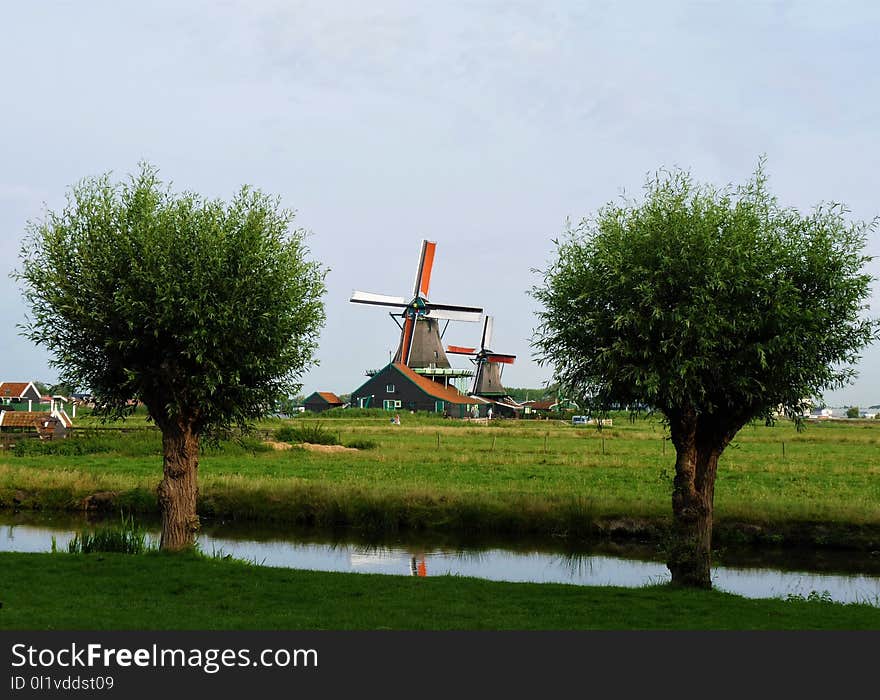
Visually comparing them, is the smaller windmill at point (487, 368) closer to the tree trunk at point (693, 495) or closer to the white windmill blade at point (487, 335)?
the white windmill blade at point (487, 335)

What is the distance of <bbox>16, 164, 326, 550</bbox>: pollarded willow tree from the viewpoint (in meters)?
18.4

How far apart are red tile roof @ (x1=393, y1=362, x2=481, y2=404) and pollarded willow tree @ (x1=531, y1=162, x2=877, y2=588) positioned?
79.8 meters

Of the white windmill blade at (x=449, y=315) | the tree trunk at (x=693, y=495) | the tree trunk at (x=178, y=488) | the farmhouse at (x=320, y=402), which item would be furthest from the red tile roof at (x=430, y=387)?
the tree trunk at (x=693, y=495)

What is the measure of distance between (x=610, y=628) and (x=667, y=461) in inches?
1278

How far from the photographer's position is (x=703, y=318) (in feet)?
54.8

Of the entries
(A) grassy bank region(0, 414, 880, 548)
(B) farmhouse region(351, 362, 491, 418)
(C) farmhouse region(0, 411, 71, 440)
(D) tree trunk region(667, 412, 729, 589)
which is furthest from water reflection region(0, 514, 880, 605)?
(B) farmhouse region(351, 362, 491, 418)

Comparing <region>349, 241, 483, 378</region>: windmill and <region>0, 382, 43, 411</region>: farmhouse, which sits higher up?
<region>349, 241, 483, 378</region>: windmill

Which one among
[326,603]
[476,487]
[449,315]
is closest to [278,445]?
[476,487]

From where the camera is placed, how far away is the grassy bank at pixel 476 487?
27.6 meters

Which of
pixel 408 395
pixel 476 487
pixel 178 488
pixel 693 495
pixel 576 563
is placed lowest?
pixel 576 563

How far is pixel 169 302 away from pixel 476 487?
1780cm

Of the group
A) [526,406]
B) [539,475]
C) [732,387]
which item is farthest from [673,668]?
[526,406]

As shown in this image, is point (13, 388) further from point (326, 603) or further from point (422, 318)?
point (326, 603)

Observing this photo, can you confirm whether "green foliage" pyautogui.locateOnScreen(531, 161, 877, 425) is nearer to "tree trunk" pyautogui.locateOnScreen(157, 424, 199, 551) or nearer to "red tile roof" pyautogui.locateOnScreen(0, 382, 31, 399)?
"tree trunk" pyautogui.locateOnScreen(157, 424, 199, 551)
